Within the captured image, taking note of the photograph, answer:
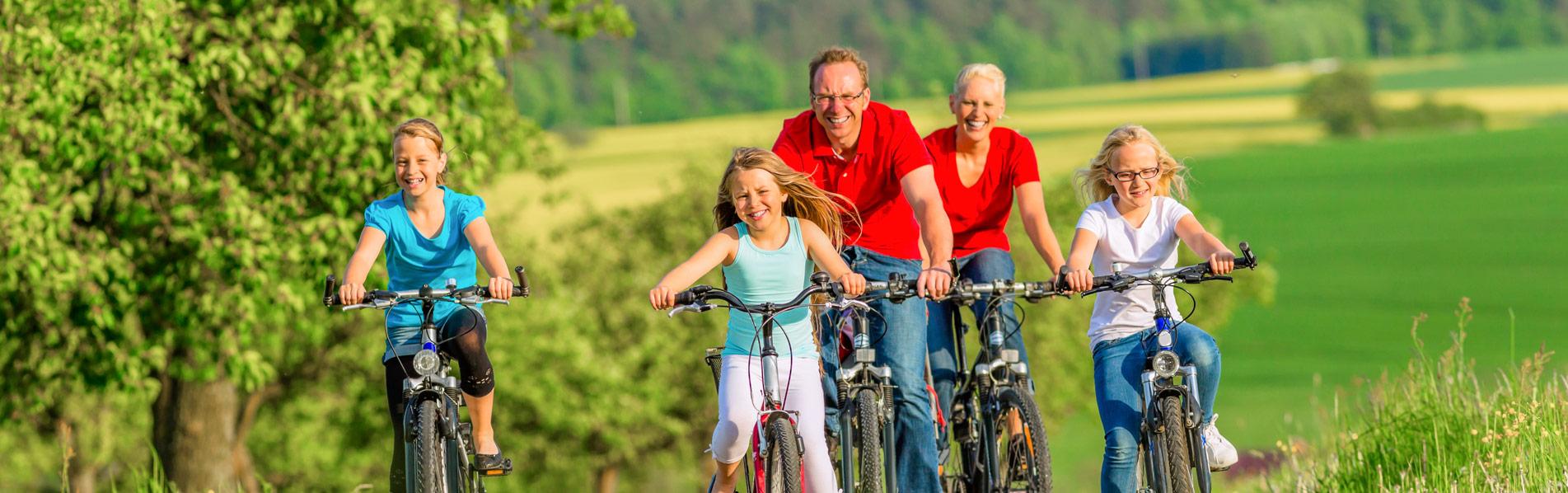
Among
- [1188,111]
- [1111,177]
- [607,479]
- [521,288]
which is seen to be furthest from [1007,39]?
[521,288]

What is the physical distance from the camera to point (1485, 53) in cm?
12594

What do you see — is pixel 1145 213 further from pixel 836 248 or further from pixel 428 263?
pixel 428 263

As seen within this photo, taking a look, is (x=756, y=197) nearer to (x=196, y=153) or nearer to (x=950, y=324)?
(x=950, y=324)

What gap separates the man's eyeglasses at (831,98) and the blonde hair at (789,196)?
0.31 meters

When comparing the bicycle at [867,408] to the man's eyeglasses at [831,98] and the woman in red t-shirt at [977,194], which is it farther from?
the man's eyeglasses at [831,98]

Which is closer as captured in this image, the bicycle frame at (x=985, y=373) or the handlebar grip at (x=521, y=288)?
the handlebar grip at (x=521, y=288)

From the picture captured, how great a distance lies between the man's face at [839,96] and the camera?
5.56 meters

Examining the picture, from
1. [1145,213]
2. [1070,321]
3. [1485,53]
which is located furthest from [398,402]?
[1485,53]

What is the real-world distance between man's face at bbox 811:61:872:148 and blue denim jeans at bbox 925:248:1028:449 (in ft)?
2.89

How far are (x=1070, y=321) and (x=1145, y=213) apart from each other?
3230 cm

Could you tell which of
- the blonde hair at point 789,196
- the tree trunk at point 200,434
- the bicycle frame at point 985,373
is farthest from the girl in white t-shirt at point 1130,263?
the tree trunk at point 200,434

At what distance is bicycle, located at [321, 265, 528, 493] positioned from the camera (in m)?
5.11

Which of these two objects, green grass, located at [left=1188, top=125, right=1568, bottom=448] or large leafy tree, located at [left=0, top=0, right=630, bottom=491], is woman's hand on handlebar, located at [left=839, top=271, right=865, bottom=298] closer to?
large leafy tree, located at [left=0, top=0, right=630, bottom=491]

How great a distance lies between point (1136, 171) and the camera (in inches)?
213
